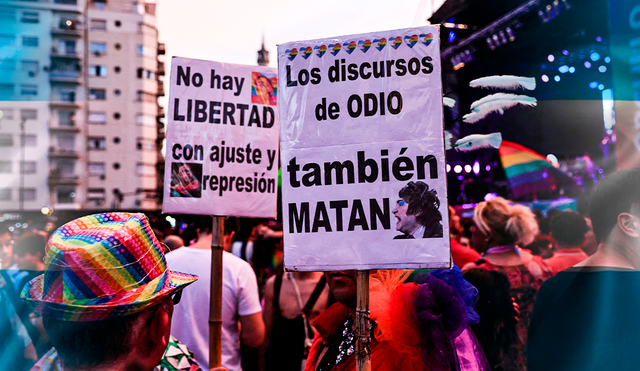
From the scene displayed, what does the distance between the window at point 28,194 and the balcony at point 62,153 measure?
4796 mm

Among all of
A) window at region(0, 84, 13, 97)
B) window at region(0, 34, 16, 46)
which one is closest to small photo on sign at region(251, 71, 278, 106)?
window at region(0, 34, 16, 46)

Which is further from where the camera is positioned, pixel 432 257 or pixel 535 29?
pixel 535 29

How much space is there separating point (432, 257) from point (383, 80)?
0.77 m

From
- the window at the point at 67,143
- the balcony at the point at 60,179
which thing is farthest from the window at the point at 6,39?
the balcony at the point at 60,179

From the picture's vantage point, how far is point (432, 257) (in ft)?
6.38

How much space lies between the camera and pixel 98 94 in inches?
2318

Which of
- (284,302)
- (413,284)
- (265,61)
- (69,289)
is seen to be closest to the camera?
(69,289)

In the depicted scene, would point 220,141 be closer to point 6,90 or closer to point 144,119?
point 144,119

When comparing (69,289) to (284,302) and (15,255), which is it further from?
(15,255)

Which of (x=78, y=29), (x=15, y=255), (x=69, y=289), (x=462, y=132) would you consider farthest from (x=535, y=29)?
(x=78, y=29)

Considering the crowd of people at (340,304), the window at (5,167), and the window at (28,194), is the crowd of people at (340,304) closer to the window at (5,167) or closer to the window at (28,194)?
the window at (28,194)

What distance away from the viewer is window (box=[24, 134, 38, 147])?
183 ft

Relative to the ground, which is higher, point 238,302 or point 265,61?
point 265,61

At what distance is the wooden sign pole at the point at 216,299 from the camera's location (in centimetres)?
313
